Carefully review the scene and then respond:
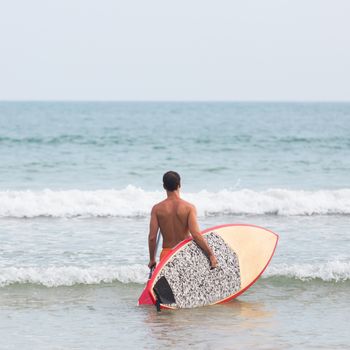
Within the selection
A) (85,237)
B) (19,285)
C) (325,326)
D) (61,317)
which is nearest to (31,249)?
(85,237)

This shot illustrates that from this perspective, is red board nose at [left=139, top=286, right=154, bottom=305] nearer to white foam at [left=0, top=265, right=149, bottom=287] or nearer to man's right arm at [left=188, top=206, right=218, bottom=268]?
man's right arm at [left=188, top=206, right=218, bottom=268]

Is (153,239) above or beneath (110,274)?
above

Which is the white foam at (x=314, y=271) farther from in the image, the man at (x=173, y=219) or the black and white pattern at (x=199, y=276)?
the man at (x=173, y=219)

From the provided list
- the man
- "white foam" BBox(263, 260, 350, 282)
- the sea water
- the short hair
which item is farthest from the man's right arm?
"white foam" BBox(263, 260, 350, 282)

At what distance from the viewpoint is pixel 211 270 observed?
25.8 ft

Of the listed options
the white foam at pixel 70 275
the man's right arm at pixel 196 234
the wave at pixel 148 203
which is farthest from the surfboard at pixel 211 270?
the wave at pixel 148 203

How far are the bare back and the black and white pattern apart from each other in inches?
5.7

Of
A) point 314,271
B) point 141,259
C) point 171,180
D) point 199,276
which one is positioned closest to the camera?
point 171,180

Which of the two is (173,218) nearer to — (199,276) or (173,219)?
(173,219)

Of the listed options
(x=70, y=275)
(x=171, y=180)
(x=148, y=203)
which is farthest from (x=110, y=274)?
(x=148, y=203)

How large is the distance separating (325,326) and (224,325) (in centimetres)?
Result: 94

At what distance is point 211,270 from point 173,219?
749 mm

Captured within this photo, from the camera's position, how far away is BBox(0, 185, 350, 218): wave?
1481cm

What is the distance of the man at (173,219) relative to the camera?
24.4 feet
